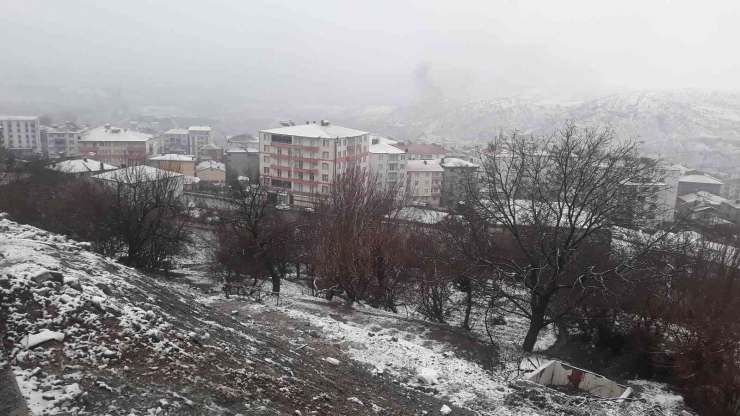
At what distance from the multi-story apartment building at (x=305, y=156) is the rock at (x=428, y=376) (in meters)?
40.0

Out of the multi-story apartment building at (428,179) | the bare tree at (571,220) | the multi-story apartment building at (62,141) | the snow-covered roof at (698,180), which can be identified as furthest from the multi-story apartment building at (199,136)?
the bare tree at (571,220)

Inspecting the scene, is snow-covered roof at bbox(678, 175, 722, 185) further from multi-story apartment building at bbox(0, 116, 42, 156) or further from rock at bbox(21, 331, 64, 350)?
multi-story apartment building at bbox(0, 116, 42, 156)

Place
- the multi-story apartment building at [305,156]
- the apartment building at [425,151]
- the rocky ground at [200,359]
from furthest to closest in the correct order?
the apartment building at [425,151]
the multi-story apartment building at [305,156]
the rocky ground at [200,359]

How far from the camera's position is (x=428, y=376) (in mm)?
9625

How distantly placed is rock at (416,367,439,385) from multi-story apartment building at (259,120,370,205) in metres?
40.0

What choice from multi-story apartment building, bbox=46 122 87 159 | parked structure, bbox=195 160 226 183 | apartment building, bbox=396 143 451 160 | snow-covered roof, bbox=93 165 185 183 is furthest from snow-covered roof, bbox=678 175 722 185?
multi-story apartment building, bbox=46 122 87 159

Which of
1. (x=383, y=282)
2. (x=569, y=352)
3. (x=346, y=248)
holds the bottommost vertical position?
(x=569, y=352)

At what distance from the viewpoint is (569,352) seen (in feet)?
49.7

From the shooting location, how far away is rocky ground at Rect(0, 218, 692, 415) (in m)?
5.61

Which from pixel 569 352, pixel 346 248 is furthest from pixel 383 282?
pixel 569 352

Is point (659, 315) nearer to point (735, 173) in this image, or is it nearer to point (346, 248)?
point (346, 248)

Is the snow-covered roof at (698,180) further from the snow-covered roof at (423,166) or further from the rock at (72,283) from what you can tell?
the rock at (72,283)

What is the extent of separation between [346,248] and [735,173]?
121255 millimetres

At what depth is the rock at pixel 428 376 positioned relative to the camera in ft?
31.2
